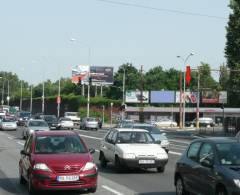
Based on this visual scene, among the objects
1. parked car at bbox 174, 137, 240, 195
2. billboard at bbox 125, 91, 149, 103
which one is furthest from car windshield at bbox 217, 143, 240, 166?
billboard at bbox 125, 91, 149, 103

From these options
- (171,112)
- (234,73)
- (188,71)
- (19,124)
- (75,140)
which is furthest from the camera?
(171,112)

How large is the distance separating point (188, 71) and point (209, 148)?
99.1 ft

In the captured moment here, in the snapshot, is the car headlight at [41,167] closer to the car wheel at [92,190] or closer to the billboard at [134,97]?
the car wheel at [92,190]

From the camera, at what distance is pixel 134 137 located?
20875 millimetres

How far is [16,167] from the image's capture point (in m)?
21.9

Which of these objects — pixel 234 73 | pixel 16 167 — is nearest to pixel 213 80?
pixel 234 73

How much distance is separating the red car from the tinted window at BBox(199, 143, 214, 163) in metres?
2.79

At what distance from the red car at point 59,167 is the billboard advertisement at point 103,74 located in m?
114

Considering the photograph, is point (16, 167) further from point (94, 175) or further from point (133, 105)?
point (133, 105)

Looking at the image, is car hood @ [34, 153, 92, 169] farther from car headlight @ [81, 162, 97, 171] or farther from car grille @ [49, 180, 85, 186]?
car grille @ [49, 180, 85, 186]

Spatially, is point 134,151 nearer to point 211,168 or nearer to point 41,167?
point 41,167

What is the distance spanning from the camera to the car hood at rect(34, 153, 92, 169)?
1369 cm

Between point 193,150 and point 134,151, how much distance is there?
7.08 metres

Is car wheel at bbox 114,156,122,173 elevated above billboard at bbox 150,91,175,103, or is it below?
below
